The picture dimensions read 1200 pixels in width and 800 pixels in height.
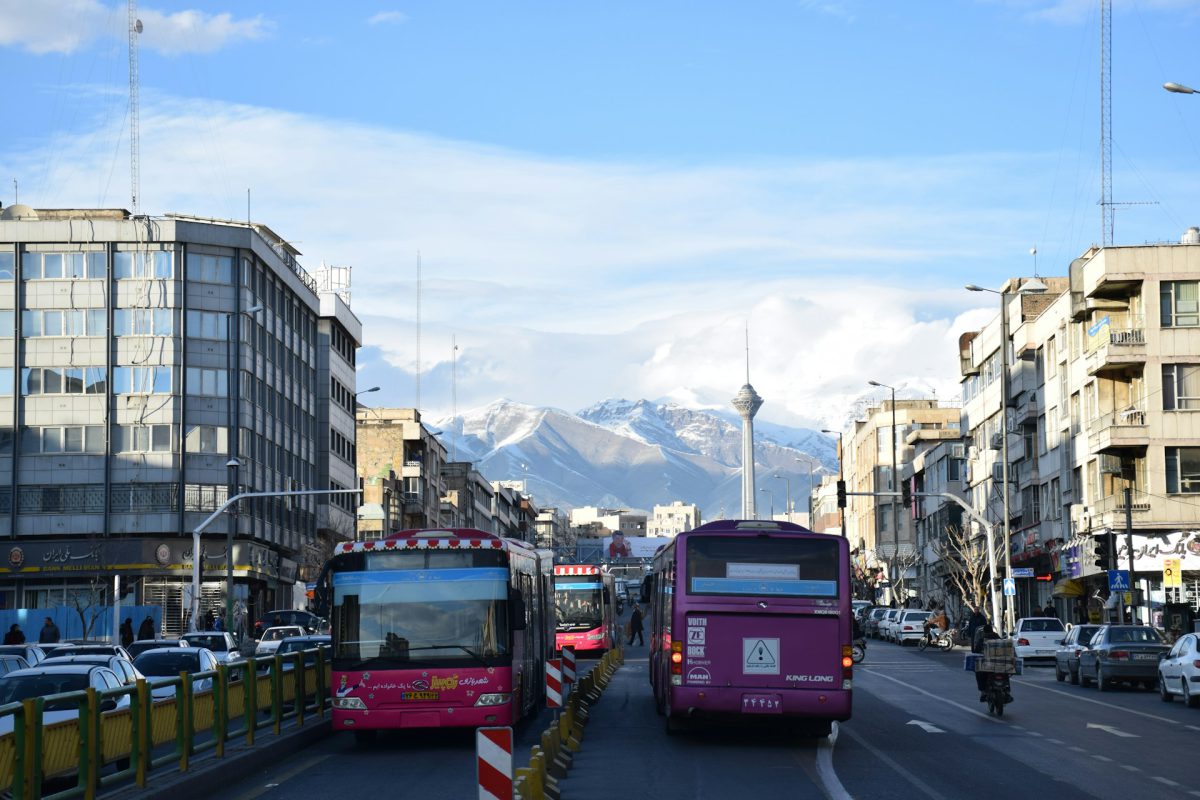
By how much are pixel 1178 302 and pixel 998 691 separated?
35.7 meters

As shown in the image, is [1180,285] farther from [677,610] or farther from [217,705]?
[217,705]

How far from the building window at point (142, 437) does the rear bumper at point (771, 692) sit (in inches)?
2221

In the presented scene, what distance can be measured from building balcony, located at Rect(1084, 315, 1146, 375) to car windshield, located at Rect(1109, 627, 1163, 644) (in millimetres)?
23040

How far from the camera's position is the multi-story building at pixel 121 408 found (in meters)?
73.8

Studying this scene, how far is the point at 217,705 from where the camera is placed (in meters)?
19.2

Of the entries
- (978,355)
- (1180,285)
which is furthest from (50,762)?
(978,355)

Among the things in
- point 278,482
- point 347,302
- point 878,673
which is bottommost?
point 878,673

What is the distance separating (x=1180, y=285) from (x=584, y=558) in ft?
370

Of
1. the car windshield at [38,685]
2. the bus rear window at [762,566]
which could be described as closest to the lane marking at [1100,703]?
the bus rear window at [762,566]

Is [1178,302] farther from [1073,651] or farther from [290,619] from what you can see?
[290,619]

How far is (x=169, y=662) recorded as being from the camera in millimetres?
28297

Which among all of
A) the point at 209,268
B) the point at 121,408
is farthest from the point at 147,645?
the point at 209,268

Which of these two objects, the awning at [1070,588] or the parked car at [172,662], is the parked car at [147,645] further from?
the awning at [1070,588]

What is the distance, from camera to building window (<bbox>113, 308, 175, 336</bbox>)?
247 feet
